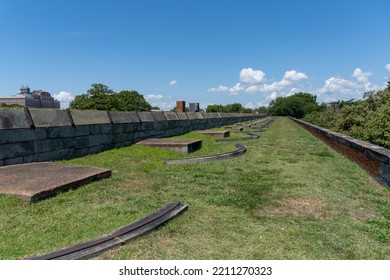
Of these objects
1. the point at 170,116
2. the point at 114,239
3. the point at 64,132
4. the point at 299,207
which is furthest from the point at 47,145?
the point at 170,116

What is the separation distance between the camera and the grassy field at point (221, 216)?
9.20 feet

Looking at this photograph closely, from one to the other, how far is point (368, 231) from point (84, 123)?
6573 millimetres

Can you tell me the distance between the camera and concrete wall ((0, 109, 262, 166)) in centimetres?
564

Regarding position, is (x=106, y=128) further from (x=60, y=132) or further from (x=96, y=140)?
(x=60, y=132)

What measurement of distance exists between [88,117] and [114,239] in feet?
18.6

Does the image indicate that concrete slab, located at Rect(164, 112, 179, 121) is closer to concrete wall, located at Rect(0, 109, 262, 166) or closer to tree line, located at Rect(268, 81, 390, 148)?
concrete wall, located at Rect(0, 109, 262, 166)

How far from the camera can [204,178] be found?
18.8ft

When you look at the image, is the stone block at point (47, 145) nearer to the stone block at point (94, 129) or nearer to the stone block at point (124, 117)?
the stone block at point (94, 129)

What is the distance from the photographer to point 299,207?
4125 mm

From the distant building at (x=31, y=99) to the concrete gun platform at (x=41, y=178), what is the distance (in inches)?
5582

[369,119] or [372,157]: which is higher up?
[369,119]

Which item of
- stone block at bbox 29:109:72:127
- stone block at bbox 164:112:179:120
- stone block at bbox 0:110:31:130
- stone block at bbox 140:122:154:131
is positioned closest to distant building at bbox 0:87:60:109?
stone block at bbox 164:112:179:120

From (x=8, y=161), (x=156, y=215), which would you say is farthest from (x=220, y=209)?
(x=8, y=161)

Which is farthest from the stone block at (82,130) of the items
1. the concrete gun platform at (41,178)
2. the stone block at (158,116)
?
the stone block at (158,116)
